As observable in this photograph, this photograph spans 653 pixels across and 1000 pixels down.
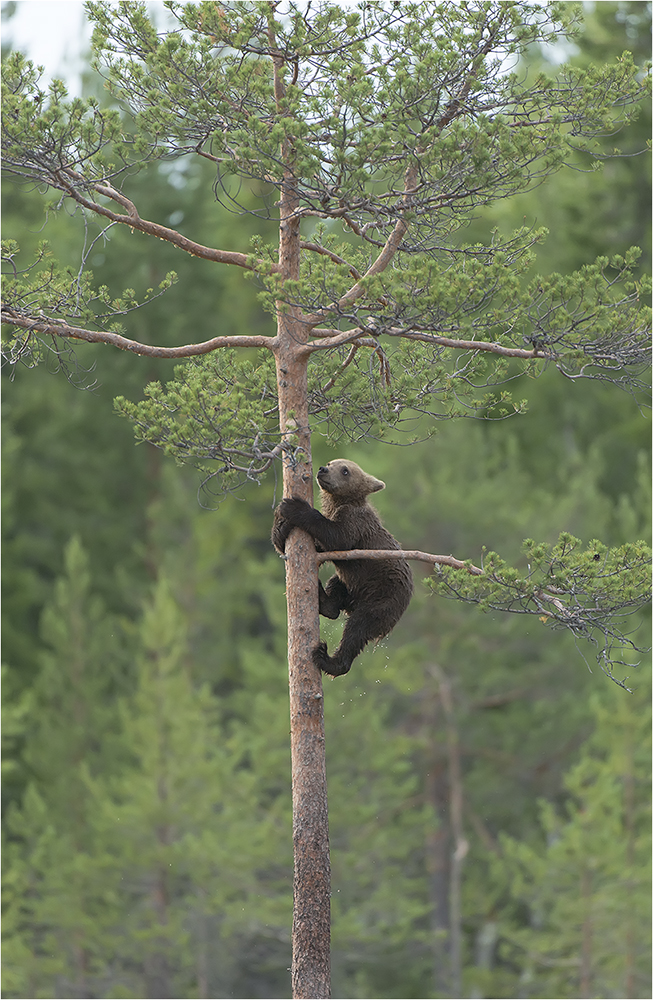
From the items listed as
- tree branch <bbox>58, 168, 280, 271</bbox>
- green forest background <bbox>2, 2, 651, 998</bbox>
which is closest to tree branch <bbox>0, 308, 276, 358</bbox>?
tree branch <bbox>58, 168, 280, 271</bbox>

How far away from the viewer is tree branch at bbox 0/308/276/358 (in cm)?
640

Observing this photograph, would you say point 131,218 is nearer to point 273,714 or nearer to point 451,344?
point 451,344

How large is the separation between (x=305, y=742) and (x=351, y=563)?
3.83 feet

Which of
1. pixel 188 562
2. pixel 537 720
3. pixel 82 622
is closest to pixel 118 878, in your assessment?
pixel 82 622

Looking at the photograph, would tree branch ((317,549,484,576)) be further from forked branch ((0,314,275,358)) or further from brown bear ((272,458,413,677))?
forked branch ((0,314,275,358))

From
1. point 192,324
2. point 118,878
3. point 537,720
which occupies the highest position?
point 192,324

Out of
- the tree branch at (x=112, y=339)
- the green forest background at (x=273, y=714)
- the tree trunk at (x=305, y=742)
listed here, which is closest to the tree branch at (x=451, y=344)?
the tree trunk at (x=305, y=742)

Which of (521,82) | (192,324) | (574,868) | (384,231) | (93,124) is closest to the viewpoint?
(93,124)

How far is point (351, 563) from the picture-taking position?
694 cm

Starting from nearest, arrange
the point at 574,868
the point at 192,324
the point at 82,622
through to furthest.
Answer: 1. the point at 574,868
2. the point at 82,622
3. the point at 192,324

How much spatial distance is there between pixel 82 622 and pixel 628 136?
12.5 m

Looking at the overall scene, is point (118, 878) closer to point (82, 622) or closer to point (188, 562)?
point (82, 622)

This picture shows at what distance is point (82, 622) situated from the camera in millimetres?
18250

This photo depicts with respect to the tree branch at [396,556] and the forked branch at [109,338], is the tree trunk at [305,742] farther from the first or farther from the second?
the forked branch at [109,338]
